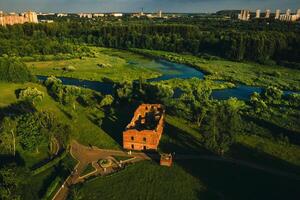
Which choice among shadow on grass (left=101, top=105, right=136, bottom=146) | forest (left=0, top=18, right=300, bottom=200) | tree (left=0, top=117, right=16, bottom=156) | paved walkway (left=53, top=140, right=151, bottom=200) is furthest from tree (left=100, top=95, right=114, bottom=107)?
tree (left=0, top=117, right=16, bottom=156)

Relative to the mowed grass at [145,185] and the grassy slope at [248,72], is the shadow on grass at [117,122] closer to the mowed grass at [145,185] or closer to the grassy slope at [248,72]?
the mowed grass at [145,185]

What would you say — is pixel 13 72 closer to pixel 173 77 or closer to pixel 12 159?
pixel 12 159

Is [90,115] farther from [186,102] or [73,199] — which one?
[73,199]

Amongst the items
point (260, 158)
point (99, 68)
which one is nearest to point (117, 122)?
point (260, 158)

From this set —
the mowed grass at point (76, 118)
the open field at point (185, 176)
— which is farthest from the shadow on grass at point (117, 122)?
the mowed grass at point (76, 118)

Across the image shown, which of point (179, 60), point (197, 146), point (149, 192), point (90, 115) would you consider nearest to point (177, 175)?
point (149, 192)
